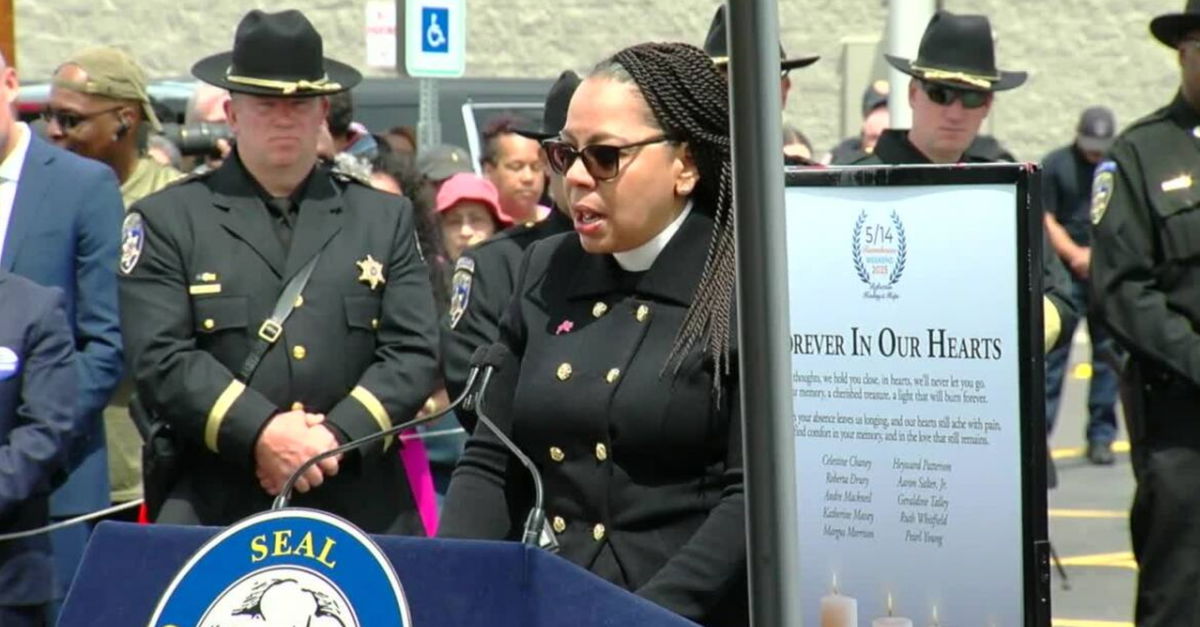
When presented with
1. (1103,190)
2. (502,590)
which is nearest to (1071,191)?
(1103,190)

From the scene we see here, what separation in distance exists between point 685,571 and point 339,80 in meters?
2.74

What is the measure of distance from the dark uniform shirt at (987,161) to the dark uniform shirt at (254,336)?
4.14ft

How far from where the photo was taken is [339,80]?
617 centimetres

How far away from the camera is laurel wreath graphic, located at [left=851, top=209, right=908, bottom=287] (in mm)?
4574

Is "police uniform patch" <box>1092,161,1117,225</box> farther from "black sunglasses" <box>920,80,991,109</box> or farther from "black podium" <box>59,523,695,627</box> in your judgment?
"black podium" <box>59,523,695,627</box>

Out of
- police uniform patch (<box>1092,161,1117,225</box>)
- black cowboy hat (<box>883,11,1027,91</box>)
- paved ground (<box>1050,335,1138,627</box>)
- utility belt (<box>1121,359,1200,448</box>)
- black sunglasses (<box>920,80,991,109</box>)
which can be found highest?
black cowboy hat (<box>883,11,1027,91</box>)

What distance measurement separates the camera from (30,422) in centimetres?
564

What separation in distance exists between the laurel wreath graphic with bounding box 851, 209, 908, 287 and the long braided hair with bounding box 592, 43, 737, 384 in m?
0.64

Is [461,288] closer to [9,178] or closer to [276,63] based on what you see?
[276,63]

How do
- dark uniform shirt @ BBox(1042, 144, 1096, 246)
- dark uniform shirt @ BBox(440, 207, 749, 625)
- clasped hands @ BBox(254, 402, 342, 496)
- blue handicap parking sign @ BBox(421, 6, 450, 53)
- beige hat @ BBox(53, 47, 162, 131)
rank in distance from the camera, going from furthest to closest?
dark uniform shirt @ BBox(1042, 144, 1096, 246) → blue handicap parking sign @ BBox(421, 6, 450, 53) → beige hat @ BBox(53, 47, 162, 131) → clasped hands @ BBox(254, 402, 342, 496) → dark uniform shirt @ BBox(440, 207, 749, 625)

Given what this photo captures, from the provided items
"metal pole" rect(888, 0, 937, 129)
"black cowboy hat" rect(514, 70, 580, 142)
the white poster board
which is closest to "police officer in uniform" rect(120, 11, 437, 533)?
"black cowboy hat" rect(514, 70, 580, 142)

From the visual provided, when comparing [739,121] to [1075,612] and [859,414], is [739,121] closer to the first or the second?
[859,414]

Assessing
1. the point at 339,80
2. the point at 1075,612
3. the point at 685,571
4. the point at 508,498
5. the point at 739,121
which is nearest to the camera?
the point at 739,121

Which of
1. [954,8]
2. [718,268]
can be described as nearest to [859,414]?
[718,268]
